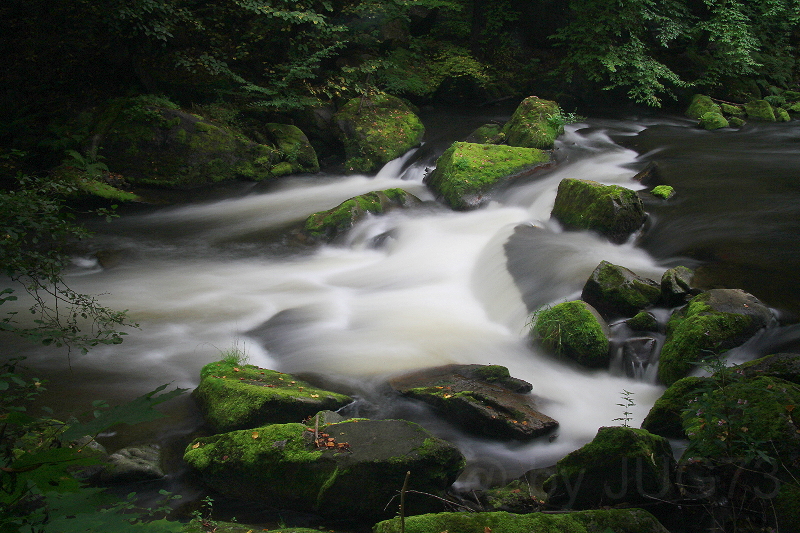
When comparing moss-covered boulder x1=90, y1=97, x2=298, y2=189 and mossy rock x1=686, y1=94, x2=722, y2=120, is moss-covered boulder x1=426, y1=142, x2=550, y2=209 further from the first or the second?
mossy rock x1=686, y1=94, x2=722, y2=120

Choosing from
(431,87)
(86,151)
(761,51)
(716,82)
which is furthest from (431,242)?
(761,51)

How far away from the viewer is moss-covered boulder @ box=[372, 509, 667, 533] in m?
2.80

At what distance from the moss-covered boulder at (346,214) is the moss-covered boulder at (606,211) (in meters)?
3.35

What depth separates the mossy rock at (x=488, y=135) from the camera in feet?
41.5

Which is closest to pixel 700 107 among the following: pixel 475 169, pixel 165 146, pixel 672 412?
pixel 475 169

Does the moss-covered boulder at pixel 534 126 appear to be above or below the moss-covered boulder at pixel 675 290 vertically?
above

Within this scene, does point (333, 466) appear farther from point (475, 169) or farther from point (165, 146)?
point (165, 146)

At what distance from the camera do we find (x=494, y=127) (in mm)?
13164

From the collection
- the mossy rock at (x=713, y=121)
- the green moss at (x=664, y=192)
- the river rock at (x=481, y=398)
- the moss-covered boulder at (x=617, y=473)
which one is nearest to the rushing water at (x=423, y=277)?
the river rock at (x=481, y=398)

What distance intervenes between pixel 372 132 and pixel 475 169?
3.66 metres

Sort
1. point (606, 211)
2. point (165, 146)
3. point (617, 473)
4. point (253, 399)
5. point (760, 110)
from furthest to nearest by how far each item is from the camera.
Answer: point (760, 110), point (165, 146), point (606, 211), point (253, 399), point (617, 473)

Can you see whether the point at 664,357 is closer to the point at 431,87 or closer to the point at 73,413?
the point at 73,413

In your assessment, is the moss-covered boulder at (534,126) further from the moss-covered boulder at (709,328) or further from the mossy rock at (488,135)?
the moss-covered boulder at (709,328)

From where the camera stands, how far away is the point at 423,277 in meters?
8.31
